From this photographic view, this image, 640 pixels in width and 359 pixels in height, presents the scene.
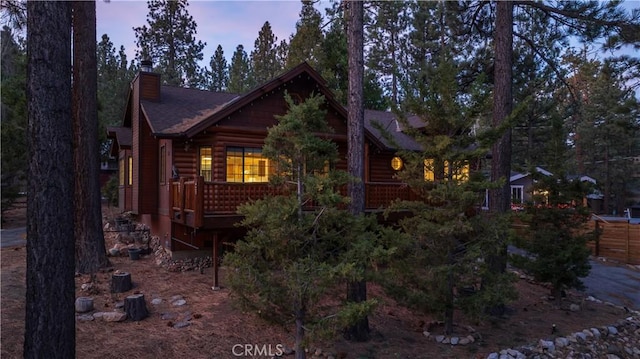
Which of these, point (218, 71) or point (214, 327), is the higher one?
point (218, 71)

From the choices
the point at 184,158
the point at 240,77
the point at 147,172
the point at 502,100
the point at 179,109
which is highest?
the point at 240,77

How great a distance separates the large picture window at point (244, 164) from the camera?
11891mm

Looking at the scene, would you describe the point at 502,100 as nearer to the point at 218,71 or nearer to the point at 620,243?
the point at 620,243

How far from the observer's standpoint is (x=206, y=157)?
40.0 feet

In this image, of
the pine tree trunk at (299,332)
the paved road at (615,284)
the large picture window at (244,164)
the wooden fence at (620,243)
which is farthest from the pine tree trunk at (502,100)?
the wooden fence at (620,243)

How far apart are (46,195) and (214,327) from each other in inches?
141

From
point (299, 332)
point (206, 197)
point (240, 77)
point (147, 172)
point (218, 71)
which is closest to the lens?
point (299, 332)

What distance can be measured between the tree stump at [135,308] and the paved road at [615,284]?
11.5 meters

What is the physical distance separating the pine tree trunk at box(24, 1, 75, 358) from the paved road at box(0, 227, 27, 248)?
11137mm

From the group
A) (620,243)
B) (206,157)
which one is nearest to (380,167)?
(206,157)

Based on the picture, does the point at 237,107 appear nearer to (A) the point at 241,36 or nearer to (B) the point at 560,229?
(B) the point at 560,229

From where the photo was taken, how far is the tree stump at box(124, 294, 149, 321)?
7.07m

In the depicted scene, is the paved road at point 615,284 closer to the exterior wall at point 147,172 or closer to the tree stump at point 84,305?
the tree stump at point 84,305

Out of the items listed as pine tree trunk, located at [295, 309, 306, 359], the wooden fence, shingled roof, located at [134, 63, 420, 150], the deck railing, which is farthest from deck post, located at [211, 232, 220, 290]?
the wooden fence
